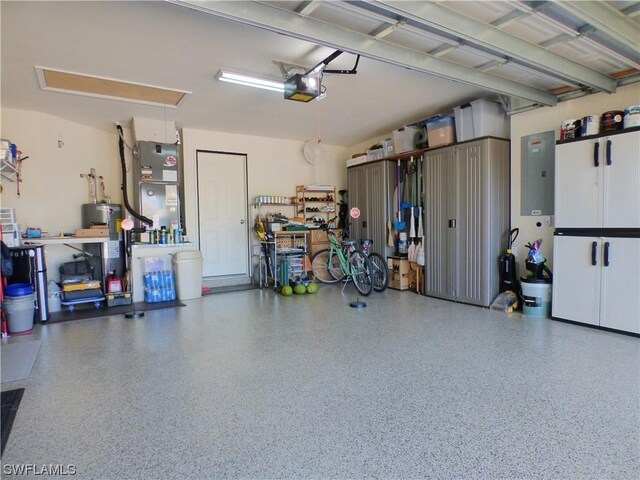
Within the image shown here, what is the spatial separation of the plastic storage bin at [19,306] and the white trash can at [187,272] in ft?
5.98

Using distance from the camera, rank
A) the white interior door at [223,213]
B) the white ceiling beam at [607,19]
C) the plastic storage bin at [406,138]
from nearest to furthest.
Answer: the white ceiling beam at [607,19] < the plastic storage bin at [406,138] < the white interior door at [223,213]

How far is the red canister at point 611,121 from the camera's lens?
3.74 m

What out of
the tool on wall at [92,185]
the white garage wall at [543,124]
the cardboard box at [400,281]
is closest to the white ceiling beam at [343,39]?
the white garage wall at [543,124]

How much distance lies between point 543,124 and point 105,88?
18.0 feet

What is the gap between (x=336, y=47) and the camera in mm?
2914

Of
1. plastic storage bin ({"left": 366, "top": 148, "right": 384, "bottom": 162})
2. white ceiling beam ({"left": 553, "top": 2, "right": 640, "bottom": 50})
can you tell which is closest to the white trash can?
plastic storage bin ({"left": 366, "top": 148, "right": 384, "bottom": 162})

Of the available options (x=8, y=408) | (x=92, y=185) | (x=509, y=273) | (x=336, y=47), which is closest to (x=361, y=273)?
(x=509, y=273)

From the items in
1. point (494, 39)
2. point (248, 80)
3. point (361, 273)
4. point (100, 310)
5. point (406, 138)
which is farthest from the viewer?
point (406, 138)

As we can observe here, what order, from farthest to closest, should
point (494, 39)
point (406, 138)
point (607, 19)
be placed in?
point (406, 138) < point (494, 39) < point (607, 19)

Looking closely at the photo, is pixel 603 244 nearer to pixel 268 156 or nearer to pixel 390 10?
pixel 390 10

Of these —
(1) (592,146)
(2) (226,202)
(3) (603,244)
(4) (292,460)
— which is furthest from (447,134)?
(4) (292,460)

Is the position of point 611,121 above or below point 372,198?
above

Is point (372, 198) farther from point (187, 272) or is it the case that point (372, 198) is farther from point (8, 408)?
point (8, 408)

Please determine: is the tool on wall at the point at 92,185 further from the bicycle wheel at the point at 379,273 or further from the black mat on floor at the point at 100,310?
the bicycle wheel at the point at 379,273
